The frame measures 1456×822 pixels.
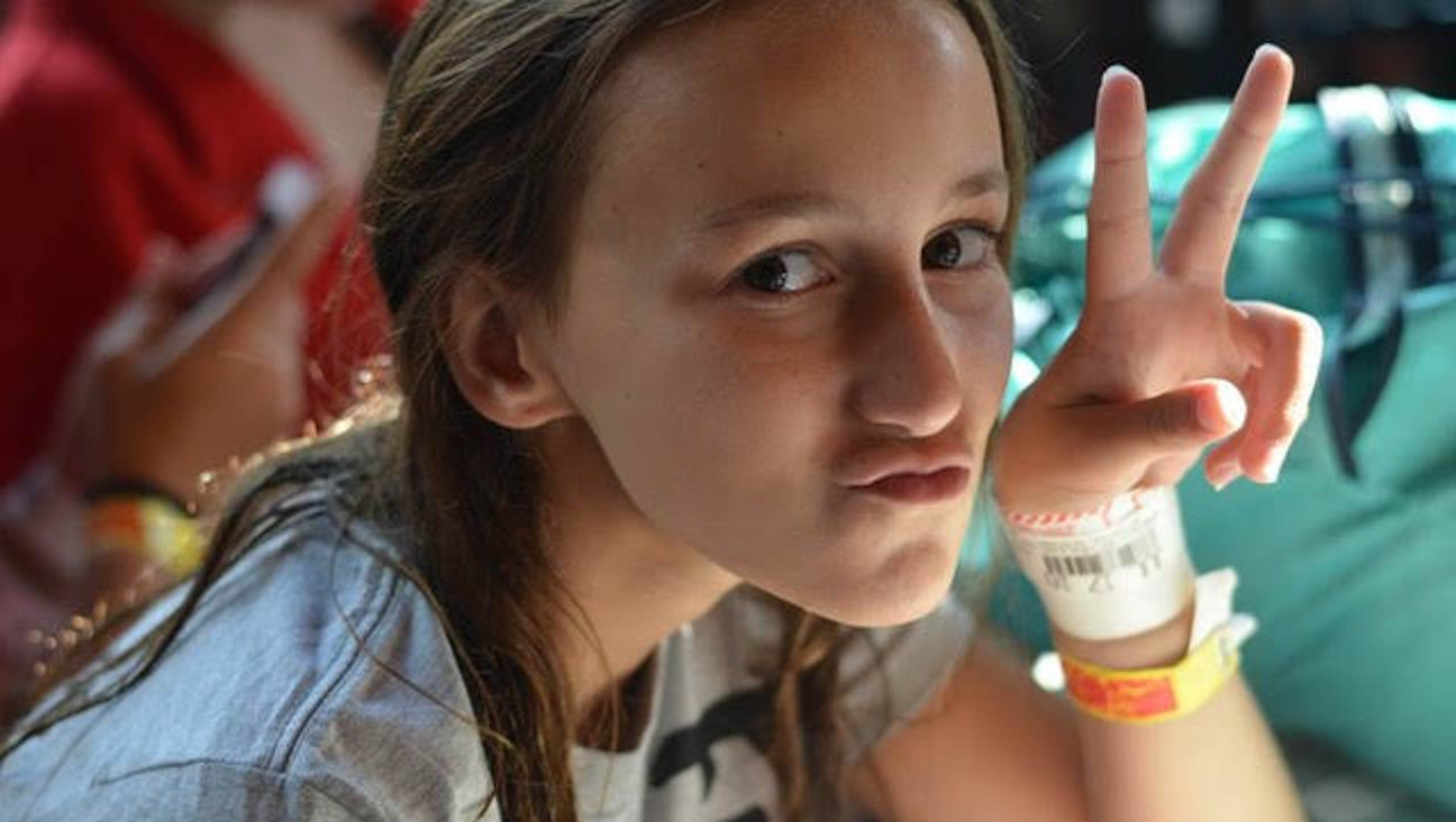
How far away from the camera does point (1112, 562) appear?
1.00 m

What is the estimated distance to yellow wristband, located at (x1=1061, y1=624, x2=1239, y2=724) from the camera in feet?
3.34

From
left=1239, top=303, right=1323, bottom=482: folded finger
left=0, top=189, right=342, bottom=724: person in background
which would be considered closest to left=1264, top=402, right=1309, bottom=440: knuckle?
left=1239, top=303, right=1323, bottom=482: folded finger

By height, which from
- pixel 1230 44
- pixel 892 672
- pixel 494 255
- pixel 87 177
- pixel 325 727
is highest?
pixel 494 255

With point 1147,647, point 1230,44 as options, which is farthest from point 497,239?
point 1230,44

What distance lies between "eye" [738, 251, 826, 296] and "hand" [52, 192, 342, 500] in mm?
643

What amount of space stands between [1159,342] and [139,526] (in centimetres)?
71

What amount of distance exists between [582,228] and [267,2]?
986mm

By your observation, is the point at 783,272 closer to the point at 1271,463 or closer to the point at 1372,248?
the point at 1271,463

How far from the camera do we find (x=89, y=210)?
165 cm

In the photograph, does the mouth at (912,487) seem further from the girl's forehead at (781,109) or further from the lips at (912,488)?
the girl's forehead at (781,109)

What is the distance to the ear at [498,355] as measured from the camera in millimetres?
925

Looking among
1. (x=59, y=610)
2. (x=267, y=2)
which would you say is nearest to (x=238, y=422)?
(x=59, y=610)

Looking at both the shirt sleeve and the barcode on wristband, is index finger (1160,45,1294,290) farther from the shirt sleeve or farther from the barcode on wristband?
the shirt sleeve

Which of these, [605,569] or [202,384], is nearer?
[605,569]
